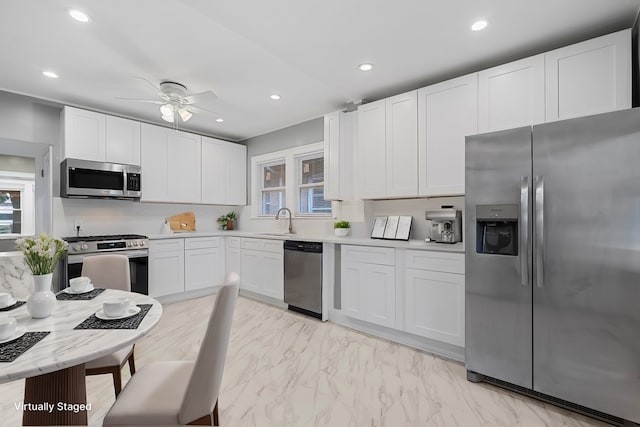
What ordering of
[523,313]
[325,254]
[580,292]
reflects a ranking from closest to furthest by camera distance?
[580,292] → [523,313] → [325,254]

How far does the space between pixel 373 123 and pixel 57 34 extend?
9.29ft

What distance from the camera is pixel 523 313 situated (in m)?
2.01

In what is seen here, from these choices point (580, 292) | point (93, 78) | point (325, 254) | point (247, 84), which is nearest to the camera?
point (580, 292)

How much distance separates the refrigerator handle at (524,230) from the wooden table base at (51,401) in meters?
2.53

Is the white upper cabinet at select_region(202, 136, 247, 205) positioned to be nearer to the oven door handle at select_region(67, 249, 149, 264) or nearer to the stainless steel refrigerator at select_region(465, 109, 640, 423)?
the oven door handle at select_region(67, 249, 149, 264)

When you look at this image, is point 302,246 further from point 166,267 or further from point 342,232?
point 166,267

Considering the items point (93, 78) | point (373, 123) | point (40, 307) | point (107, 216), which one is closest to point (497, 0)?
point (373, 123)

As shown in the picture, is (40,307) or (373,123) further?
(373,123)

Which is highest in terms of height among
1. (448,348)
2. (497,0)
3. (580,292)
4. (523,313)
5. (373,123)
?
(497,0)

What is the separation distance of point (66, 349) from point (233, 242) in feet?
11.9

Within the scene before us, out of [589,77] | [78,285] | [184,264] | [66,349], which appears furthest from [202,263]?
[589,77]

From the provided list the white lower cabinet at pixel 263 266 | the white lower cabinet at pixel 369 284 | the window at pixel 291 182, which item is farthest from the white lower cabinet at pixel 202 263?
the white lower cabinet at pixel 369 284

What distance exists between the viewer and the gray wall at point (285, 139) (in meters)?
4.34

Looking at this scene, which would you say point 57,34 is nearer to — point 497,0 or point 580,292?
point 497,0
